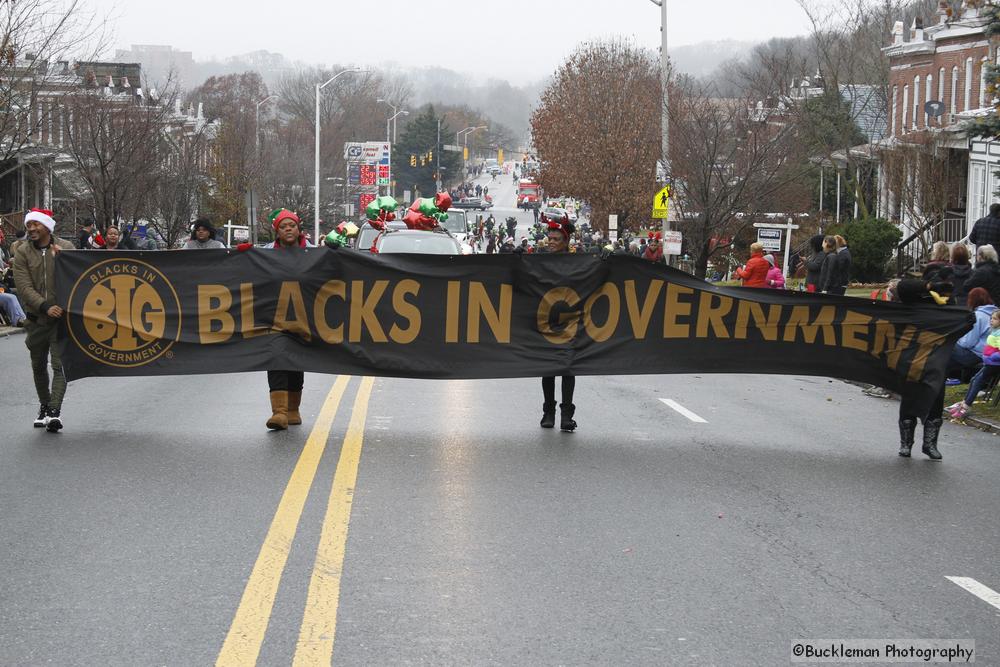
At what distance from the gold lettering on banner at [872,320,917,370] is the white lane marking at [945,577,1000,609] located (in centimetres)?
483

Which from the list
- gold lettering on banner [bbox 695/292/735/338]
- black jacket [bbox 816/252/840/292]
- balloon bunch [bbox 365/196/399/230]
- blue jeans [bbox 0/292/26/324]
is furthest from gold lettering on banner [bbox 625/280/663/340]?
blue jeans [bbox 0/292/26/324]

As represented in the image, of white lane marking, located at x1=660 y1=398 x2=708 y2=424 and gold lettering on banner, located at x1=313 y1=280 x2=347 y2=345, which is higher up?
gold lettering on banner, located at x1=313 y1=280 x2=347 y2=345

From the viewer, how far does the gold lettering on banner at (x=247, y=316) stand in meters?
11.6

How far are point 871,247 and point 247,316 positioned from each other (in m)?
30.4

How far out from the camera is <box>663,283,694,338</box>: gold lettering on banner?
1185 centimetres

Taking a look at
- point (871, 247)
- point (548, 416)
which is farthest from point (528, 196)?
point (548, 416)

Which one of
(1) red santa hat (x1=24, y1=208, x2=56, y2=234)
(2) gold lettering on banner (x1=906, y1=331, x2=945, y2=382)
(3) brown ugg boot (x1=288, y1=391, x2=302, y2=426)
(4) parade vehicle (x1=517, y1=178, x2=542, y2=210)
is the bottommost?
(3) brown ugg boot (x1=288, y1=391, x2=302, y2=426)

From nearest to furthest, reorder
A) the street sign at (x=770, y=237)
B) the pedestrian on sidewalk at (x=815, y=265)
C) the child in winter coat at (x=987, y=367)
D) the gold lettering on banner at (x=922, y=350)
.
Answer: the gold lettering on banner at (x=922, y=350) < the child in winter coat at (x=987, y=367) < the pedestrian on sidewalk at (x=815, y=265) < the street sign at (x=770, y=237)

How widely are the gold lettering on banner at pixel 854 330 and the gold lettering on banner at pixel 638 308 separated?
67.6 inches

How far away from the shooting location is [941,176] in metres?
36.5

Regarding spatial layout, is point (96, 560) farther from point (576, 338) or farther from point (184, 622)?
point (576, 338)

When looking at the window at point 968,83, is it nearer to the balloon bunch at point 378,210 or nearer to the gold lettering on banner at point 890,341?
the balloon bunch at point 378,210

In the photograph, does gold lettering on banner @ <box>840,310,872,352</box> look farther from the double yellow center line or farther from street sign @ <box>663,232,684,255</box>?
street sign @ <box>663,232,684,255</box>

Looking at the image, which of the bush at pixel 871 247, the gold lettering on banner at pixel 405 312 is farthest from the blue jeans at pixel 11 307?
the bush at pixel 871 247
